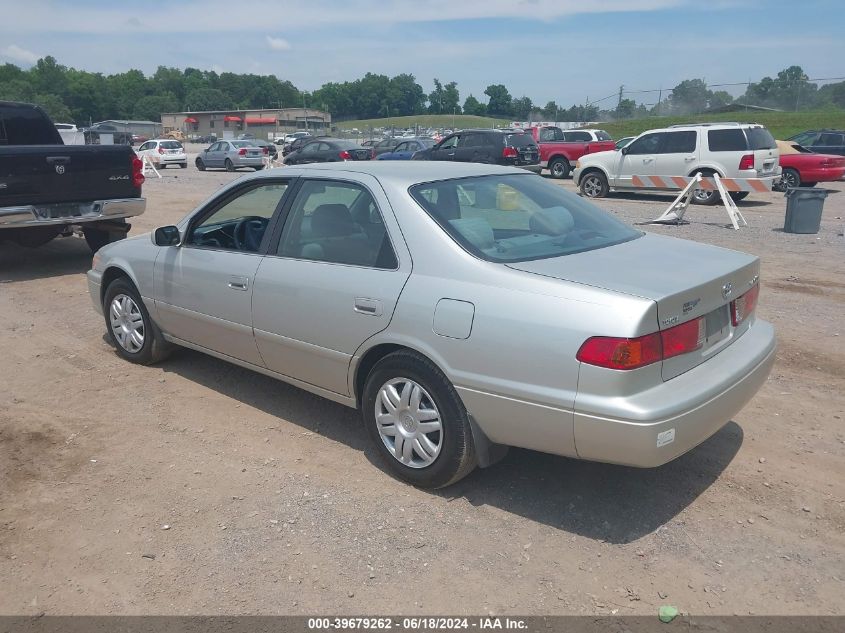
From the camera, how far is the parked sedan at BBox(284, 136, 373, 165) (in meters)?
29.2

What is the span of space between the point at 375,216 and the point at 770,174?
15.1 meters

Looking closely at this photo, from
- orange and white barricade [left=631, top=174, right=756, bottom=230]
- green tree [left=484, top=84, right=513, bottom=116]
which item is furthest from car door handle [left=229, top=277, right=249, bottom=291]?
green tree [left=484, top=84, right=513, bottom=116]

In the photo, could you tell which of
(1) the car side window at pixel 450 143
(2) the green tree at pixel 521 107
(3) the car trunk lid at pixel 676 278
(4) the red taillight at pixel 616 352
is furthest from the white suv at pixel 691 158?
(2) the green tree at pixel 521 107

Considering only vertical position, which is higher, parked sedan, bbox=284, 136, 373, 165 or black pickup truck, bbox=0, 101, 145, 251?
black pickup truck, bbox=0, 101, 145, 251

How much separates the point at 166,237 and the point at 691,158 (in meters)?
14.8

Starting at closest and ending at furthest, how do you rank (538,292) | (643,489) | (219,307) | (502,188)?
(538,292), (643,489), (502,188), (219,307)

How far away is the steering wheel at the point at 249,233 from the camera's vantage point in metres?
4.84

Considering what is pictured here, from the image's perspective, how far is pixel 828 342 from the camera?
6.20 m

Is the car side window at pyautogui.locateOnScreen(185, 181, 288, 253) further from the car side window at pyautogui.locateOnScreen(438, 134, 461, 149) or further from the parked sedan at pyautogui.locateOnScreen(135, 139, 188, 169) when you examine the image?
the parked sedan at pyautogui.locateOnScreen(135, 139, 188, 169)

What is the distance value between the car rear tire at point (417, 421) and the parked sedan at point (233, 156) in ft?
96.6

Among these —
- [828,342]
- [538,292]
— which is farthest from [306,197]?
[828,342]

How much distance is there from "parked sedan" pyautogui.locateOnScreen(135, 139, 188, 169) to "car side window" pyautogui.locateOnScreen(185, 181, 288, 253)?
32.4 metres

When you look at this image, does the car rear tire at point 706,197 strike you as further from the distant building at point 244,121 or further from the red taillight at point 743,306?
the distant building at point 244,121

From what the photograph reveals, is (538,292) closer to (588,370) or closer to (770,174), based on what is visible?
(588,370)
